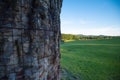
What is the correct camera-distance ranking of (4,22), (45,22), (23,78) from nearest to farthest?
(4,22) < (23,78) < (45,22)

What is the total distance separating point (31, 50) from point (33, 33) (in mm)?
396

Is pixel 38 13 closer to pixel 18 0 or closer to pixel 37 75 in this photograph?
pixel 18 0

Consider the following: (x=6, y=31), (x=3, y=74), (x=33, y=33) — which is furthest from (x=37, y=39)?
(x=3, y=74)

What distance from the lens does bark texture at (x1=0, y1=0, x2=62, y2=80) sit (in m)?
3.62

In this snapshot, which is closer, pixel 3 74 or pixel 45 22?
pixel 3 74

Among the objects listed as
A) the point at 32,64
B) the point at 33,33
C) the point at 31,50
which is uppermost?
the point at 33,33

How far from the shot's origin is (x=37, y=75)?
165 inches

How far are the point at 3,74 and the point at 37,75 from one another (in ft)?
2.79

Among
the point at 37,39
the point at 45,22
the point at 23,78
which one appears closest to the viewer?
the point at 23,78

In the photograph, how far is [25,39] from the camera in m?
3.85

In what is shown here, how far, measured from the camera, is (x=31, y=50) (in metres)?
4.00

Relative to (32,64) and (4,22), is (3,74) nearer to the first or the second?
(32,64)

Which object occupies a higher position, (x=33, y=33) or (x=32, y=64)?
(x=33, y=33)

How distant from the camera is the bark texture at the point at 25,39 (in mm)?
3615
